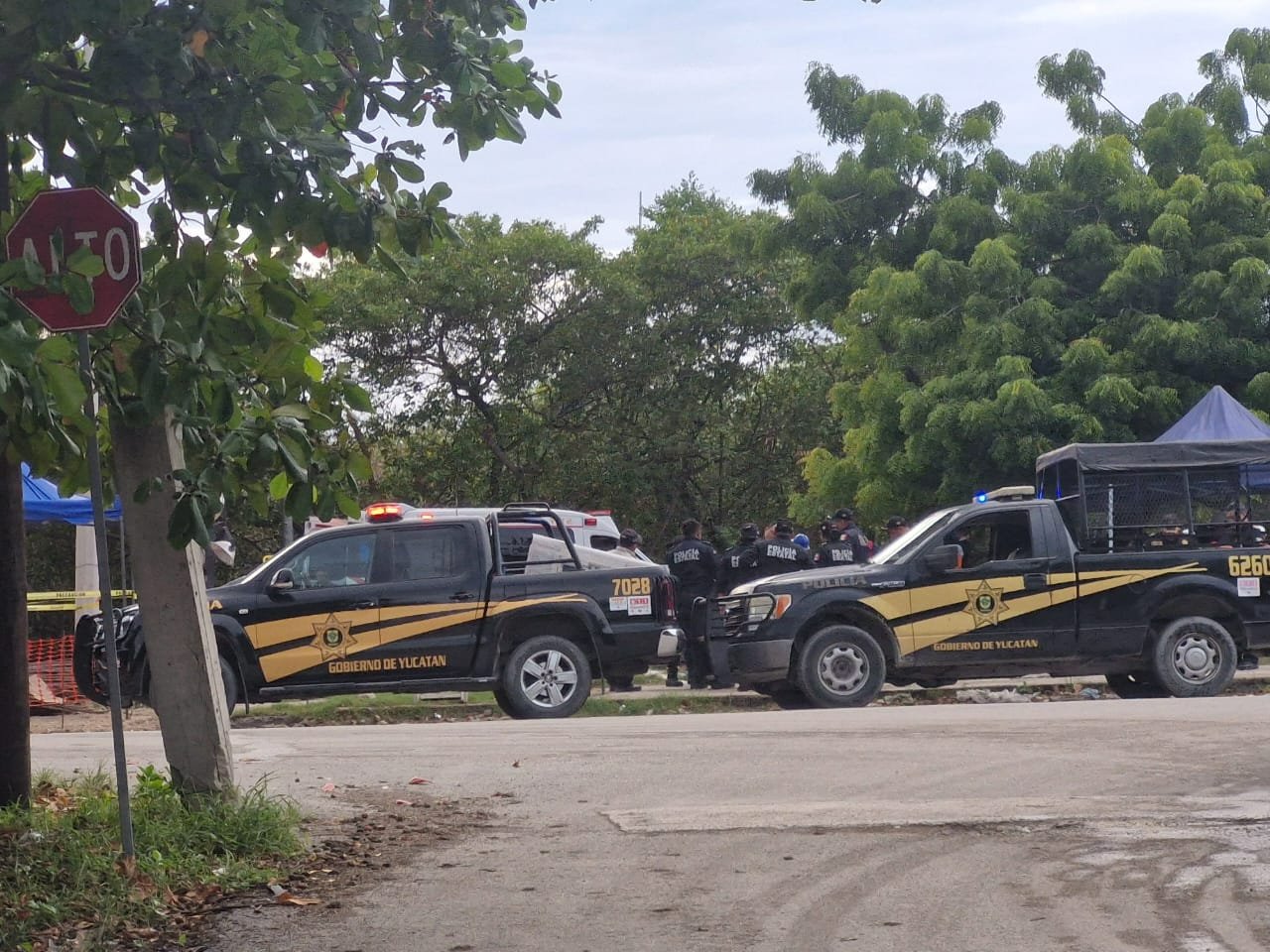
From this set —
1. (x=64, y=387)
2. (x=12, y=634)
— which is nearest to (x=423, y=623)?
(x=12, y=634)

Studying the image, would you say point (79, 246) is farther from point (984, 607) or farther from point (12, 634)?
point (984, 607)

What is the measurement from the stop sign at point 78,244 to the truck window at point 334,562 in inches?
337

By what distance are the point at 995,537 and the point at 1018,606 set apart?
0.67 meters

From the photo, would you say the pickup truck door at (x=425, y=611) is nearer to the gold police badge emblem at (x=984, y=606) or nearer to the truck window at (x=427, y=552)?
the truck window at (x=427, y=552)

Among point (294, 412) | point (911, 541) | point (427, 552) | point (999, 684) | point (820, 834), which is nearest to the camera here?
point (294, 412)

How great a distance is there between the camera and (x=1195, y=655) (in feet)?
51.4

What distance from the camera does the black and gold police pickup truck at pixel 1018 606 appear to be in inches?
598

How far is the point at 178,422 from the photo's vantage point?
274 inches

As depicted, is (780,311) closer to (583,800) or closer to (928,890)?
(583,800)

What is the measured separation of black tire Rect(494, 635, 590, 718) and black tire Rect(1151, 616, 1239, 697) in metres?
5.42

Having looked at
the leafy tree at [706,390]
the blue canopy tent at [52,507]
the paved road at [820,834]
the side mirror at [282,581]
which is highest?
the leafy tree at [706,390]

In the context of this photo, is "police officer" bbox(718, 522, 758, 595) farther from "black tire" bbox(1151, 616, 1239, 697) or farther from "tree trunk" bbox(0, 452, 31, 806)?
"tree trunk" bbox(0, 452, 31, 806)

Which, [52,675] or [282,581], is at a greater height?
[282,581]

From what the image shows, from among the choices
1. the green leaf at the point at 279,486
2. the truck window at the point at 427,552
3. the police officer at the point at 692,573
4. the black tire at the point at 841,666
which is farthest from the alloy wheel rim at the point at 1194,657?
the green leaf at the point at 279,486
